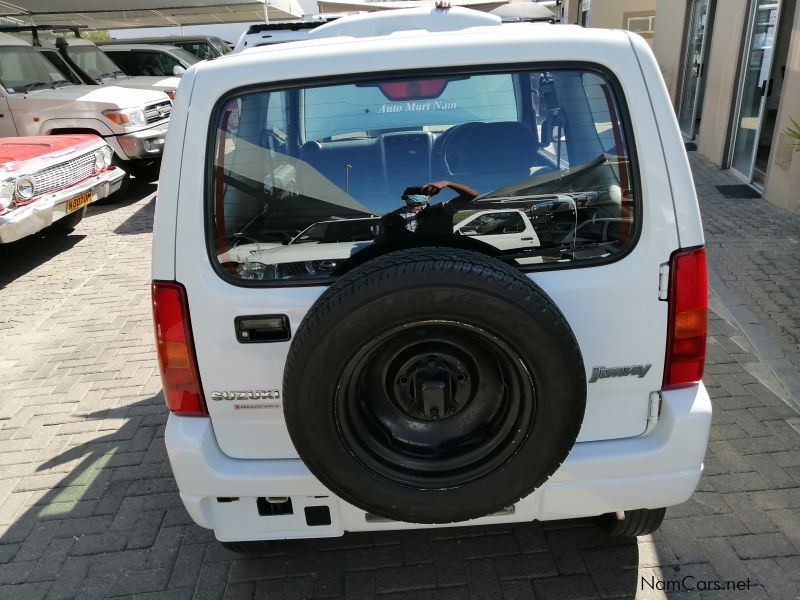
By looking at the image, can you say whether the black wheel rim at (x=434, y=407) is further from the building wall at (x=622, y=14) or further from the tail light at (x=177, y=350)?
the building wall at (x=622, y=14)

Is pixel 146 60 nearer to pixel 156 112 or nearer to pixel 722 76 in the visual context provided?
pixel 156 112

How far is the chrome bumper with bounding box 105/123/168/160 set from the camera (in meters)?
9.38

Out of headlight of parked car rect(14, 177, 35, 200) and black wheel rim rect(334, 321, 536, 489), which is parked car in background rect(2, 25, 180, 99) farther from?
black wheel rim rect(334, 321, 536, 489)

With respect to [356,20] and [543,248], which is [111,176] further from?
[543,248]

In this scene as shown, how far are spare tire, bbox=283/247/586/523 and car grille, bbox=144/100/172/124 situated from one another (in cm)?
914

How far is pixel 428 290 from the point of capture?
179cm

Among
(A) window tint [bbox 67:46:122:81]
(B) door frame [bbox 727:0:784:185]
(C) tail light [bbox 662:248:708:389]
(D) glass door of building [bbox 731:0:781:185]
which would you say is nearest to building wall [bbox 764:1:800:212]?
(B) door frame [bbox 727:0:784:185]

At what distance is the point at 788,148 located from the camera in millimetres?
6988

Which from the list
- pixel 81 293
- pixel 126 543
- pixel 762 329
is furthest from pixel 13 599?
pixel 762 329

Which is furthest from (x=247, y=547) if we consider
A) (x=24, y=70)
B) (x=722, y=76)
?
(x=24, y=70)

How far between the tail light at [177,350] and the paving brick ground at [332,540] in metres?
0.92

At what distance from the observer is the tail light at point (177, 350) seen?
6.81 ft

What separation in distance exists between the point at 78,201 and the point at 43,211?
81 centimetres

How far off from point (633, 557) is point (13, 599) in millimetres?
2550
